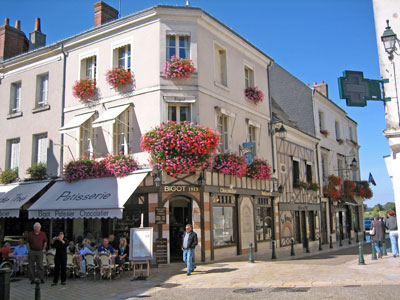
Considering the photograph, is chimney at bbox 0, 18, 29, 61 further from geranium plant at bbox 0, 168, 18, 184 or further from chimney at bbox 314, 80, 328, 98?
chimney at bbox 314, 80, 328, 98

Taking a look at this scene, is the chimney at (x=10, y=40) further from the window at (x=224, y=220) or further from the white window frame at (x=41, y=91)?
the window at (x=224, y=220)

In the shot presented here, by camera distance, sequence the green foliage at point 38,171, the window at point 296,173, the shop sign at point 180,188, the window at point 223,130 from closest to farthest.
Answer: the shop sign at point 180,188 < the window at point 223,130 < the green foliage at point 38,171 < the window at point 296,173

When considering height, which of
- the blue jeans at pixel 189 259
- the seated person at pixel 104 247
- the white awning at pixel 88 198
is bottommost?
the blue jeans at pixel 189 259

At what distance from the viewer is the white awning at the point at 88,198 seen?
470 inches

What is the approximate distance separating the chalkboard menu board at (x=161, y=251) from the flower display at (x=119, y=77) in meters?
5.64

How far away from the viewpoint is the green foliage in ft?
51.4

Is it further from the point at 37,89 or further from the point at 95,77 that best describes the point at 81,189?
the point at 37,89

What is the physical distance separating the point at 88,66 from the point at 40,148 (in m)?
4.00

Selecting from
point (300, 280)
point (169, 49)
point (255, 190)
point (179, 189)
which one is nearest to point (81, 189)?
Result: point (179, 189)

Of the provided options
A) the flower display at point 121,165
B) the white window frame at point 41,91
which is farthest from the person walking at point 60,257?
the white window frame at point 41,91

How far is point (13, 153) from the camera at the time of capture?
680 inches

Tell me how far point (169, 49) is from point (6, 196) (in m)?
8.60

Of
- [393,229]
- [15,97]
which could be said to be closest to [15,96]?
[15,97]

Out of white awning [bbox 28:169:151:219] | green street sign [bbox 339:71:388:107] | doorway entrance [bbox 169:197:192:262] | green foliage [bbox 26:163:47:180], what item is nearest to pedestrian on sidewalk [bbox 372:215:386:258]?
green street sign [bbox 339:71:388:107]
